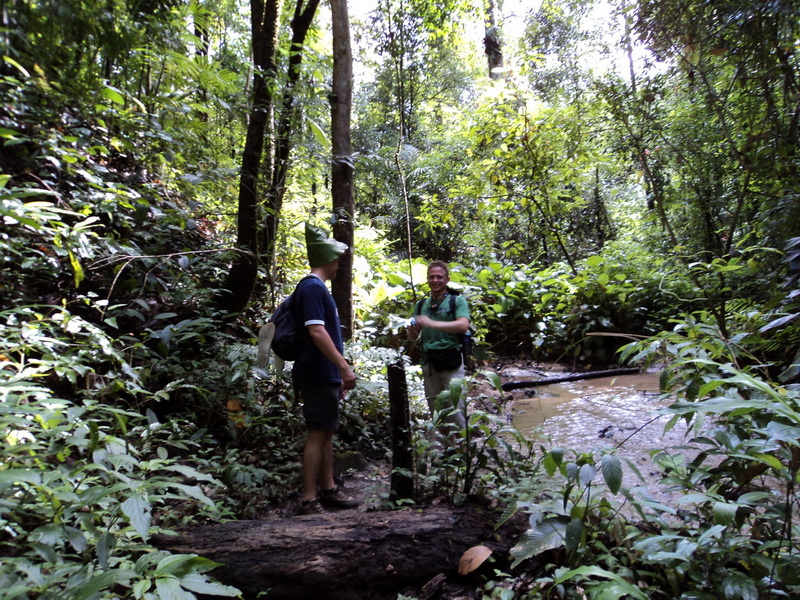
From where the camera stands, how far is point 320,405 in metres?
3.31

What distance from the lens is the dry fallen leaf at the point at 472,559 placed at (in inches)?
92.6

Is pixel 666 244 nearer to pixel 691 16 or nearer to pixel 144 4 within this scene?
pixel 691 16

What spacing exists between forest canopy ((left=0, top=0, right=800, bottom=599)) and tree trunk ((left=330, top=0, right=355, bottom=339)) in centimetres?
3

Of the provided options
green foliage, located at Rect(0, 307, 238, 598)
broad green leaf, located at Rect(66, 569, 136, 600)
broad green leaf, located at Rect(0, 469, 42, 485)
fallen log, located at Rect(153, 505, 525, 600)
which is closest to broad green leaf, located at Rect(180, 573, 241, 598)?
green foliage, located at Rect(0, 307, 238, 598)

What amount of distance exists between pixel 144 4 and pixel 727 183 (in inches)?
334

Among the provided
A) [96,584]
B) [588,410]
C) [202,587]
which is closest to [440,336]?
[588,410]

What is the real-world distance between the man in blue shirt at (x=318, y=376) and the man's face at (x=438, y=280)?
1.03 m

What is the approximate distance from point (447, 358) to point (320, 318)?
51.1 inches

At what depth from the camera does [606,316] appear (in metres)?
8.55

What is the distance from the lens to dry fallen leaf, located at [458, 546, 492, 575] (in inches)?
92.6

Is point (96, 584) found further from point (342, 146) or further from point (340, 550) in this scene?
point (342, 146)

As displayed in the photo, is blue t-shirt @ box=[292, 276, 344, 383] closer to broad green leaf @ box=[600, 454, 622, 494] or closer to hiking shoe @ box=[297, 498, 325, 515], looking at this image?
hiking shoe @ box=[297, 498, 325, 515]

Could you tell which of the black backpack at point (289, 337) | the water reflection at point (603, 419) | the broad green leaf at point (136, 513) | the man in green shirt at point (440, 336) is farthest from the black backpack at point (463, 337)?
the broad green leaf at point (136, 513)

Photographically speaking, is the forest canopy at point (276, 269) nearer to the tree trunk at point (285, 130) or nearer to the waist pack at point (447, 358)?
the tree trunk at point (285, 130)
